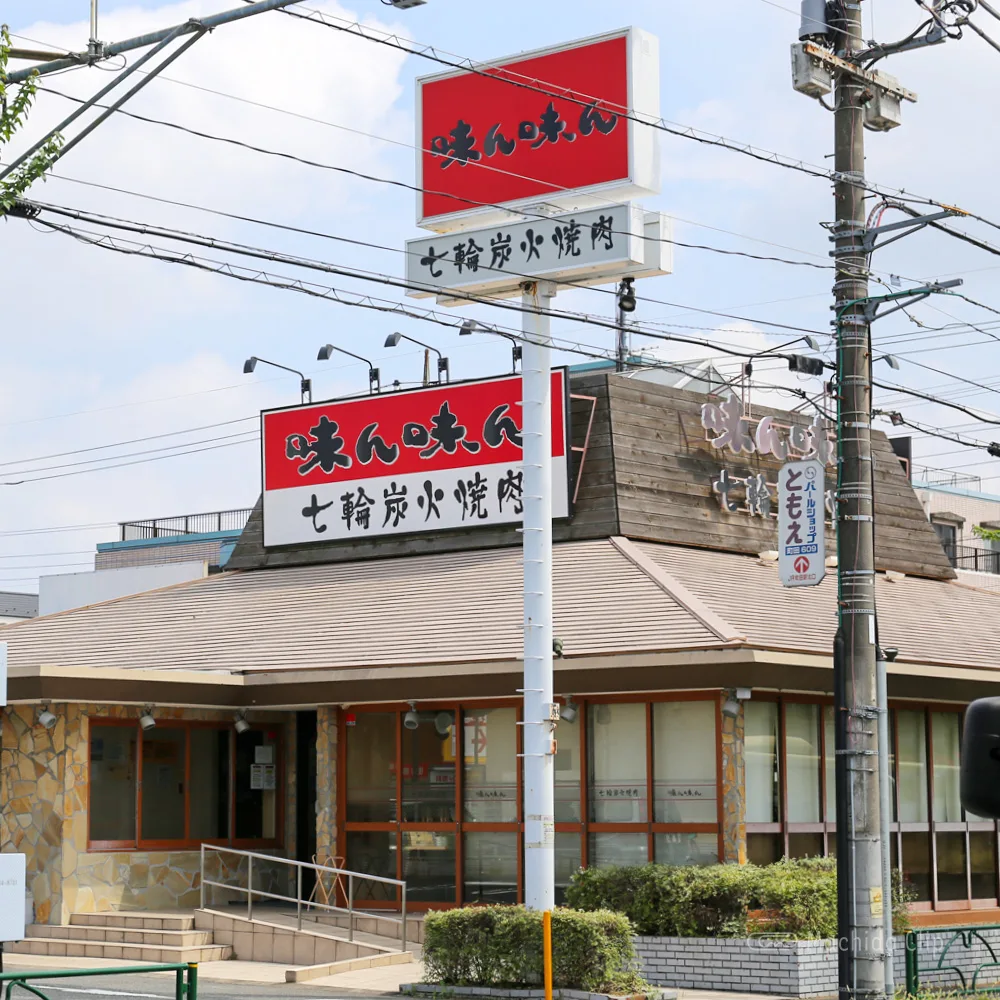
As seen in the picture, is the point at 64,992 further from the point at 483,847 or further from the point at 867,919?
the point at 867,919

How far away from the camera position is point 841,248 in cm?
1525

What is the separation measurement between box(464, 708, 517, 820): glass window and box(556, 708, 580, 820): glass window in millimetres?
686

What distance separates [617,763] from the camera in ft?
66.4

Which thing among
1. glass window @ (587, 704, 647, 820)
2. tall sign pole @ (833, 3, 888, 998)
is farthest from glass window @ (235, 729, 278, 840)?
tall sign pole @ (833, 3, 888, 998)

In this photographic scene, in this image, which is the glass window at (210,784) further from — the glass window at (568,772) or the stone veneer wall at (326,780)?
the glass window at (568,772)

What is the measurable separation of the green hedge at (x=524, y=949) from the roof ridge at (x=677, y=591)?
12.3 feet

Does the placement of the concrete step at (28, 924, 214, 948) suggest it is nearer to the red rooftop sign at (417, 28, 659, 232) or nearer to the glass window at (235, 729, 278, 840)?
the glass window at (235, 729, 278, 840)

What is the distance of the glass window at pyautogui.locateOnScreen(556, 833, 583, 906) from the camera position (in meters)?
20.3

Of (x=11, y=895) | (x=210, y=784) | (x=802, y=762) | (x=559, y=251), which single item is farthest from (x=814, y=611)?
(x=11, y=895)

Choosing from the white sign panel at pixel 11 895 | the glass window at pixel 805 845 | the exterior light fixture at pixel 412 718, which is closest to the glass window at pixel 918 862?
the glass window at pixel 805 845

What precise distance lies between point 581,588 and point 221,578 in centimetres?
803

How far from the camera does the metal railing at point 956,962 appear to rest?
52.6 ft

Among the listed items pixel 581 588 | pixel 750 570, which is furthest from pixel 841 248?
pixel 750 570

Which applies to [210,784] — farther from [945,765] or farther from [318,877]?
[945,765]
